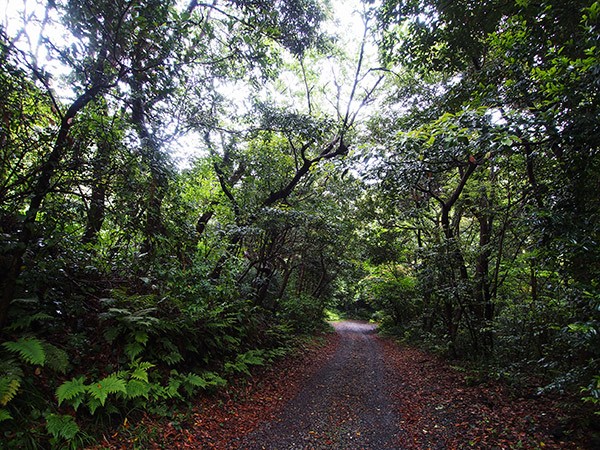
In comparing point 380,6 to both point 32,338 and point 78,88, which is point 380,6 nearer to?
point 78,88

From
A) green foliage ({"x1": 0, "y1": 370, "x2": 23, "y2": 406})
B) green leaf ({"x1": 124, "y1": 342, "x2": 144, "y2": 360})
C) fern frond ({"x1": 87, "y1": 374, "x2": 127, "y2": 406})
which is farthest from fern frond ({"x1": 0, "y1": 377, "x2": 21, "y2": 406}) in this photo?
green leaf ({"x1": 124, "y1": 342, "x2": 144, "y2": 360})

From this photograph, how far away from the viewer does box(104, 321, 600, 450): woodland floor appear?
3.61 m

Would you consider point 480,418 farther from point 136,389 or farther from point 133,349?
point 133,349

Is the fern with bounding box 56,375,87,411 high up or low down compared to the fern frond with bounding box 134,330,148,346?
down

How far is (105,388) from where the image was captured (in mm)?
3209

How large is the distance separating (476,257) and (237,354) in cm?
659

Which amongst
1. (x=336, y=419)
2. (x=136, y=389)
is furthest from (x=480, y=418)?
(x=136, y=389)

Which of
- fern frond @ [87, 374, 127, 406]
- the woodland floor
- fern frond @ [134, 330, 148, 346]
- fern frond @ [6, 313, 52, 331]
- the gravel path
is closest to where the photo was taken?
fern frond @ [87, 374, 127, 406]

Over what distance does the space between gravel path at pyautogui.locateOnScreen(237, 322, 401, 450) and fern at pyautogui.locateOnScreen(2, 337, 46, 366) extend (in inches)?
108

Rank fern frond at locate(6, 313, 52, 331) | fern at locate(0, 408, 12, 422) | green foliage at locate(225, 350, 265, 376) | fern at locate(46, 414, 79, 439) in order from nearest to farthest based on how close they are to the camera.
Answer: fern at locate(0, 408, 12, 422) < fern at locate(46, 414, 79, 439) < fern frond at locate(6, 313, 52, 331) < green foliage at locate(225, 350, 265, 376)

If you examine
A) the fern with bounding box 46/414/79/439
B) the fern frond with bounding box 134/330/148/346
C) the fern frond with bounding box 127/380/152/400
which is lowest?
the fern with bounding box 46/414/79/439

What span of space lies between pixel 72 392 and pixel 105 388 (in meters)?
0.31

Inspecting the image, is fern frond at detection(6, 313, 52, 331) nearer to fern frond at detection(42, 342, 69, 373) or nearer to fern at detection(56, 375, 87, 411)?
fern frond at detection(42, 342, 69, 373)

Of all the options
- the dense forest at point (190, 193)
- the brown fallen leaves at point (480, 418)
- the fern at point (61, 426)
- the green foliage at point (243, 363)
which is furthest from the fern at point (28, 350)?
the brown fallen leaves at point (480, 418)
